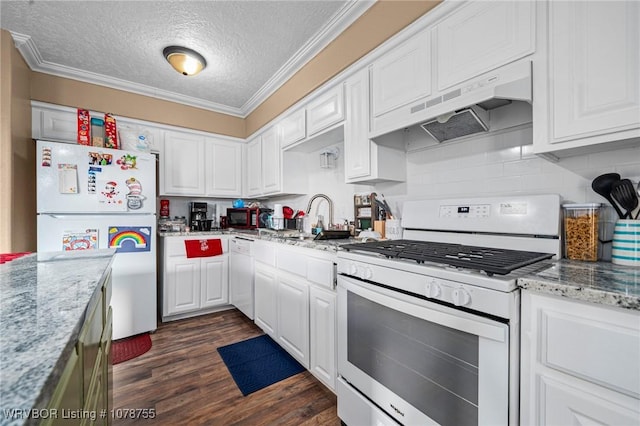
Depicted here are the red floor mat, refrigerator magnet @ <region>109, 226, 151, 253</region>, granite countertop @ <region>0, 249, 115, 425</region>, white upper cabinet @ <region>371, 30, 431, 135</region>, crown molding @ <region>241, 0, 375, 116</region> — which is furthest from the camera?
refrigerator magnet @ <region>109, 226, 151, 253</region>

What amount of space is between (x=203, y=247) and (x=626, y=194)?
3.15 m

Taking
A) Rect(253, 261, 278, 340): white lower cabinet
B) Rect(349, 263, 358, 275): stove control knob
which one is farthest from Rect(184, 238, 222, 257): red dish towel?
Rect(349, 263, 358, 275): stove control knob

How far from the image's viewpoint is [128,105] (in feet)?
9.59

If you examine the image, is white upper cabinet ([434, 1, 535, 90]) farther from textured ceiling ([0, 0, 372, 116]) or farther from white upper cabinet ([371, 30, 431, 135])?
textured ceiling ([0, 0, 372, 116])

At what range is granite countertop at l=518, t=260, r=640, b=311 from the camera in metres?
0.67

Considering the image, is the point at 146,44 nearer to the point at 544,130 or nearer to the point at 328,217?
the point at 328,217

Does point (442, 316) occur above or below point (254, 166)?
below

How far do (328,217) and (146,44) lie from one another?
213cm

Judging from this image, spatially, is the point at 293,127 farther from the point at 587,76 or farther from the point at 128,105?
the point at 587,76

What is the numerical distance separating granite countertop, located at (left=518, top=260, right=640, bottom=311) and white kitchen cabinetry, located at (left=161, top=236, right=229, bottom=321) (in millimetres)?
2889

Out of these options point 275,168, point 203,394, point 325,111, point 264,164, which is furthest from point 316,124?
point 203,394

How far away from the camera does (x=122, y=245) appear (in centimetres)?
243

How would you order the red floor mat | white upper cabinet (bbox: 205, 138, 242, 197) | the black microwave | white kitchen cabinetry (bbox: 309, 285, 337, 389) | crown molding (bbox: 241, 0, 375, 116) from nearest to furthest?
white kitchen cabinetry (bbox: 309, 285, 337, 389)
crown molding (bbox: 241, 0, 375, 116)
the red floor mat
the black microwave
white upper cabinet (bbox: 205, 138, 242, 197)

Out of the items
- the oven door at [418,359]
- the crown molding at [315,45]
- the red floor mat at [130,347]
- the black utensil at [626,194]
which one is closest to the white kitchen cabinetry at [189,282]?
the red floor mat at [130,347]
